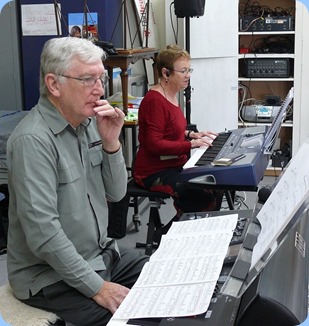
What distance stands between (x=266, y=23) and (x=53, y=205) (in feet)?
12.1

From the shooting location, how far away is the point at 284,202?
3.90ft

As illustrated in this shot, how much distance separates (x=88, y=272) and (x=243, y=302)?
62 cm

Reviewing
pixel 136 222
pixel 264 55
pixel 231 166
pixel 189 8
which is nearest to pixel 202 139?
pixel 231 166

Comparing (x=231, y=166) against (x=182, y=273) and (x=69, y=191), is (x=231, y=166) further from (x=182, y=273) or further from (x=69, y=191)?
(x=182, y=273)

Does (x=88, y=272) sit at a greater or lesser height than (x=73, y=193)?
lesser

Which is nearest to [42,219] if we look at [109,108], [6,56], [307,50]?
[109,108]

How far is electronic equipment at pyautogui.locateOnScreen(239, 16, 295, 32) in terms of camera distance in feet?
15.5

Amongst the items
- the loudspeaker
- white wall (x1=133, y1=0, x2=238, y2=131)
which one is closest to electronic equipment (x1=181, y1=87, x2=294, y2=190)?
the loudspeaker

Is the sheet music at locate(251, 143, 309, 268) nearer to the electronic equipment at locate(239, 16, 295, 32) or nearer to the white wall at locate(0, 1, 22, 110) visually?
the white wall at locate(0, 1, 22, 110)

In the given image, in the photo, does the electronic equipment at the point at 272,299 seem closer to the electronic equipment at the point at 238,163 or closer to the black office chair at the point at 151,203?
the electronic equipment at the point at 238,163

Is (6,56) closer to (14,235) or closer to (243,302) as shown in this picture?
(14,235)

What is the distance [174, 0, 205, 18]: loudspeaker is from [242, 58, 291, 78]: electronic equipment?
2.82ft

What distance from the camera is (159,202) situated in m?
3.01

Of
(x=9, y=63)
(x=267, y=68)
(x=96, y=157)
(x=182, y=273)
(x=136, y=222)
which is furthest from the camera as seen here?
(x=267, y=68)
